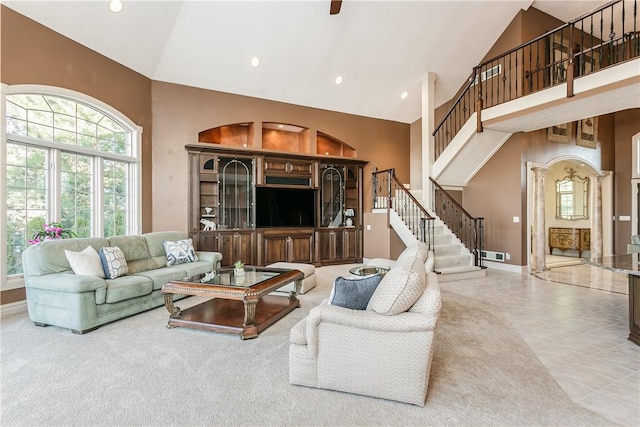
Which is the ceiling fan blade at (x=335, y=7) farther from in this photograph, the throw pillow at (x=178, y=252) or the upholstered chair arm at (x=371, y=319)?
the upholstered chair arm at (x=371, y=319)

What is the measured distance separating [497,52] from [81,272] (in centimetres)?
863

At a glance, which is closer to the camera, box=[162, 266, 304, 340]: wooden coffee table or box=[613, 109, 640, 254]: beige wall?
box=[162, 266, 304, 340]: wooden coffee table

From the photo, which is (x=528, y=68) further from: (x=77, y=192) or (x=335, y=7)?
(x=77, y=192)

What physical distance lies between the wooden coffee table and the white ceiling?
402 cm

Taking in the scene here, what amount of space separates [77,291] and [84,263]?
1.77 ft

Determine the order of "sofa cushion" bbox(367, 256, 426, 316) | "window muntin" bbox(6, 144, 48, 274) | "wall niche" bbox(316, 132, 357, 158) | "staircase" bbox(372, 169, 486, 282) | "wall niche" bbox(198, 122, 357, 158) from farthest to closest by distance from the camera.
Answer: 1. "wall niche" bbox(316, 132, 357, 158)
2. "wall niche" bbox(198, 122, 357, 158)
3. "staircase" bbox(372, 169, 486, 282)
4. "window muntin" bbox(6, 144, 48, 274)
5. "sofa cushion" bbox(367, 256, 426, 316)

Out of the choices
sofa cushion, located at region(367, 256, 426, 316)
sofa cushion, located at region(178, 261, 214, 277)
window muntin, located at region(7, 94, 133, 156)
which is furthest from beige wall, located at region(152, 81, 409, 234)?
sofa cushion, located at region(367, 256, 426, 316)

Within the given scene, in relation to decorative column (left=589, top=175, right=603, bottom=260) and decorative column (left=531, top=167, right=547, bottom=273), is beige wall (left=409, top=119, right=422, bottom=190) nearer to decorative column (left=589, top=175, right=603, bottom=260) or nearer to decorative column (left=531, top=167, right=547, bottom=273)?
decorative column (left=531, top=167, right=547, bottom=273)

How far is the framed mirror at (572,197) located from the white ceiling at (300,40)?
13.9 feet

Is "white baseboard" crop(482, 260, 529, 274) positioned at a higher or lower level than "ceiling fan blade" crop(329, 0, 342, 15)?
lower

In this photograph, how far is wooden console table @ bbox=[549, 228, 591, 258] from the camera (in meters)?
9.02

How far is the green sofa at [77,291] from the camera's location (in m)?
3.52

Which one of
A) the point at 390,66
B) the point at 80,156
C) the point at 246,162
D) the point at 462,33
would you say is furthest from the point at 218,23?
the point at 462,33

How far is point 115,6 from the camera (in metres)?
4.71
